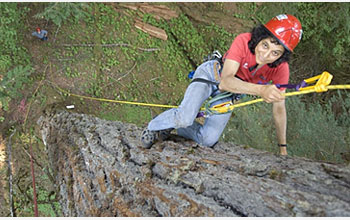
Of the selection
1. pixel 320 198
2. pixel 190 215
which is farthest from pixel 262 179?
pixel 190 215

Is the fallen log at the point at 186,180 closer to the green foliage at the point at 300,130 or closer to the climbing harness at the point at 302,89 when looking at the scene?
the climbing harness at the point at 302,89

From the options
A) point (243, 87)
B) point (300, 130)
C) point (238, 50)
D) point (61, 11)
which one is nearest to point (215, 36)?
point (300, 130)

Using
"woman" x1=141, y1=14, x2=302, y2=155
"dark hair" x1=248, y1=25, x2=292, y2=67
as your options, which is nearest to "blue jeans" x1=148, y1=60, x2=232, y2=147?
"woman" x1=141, y1=14, x2=302, y2=155

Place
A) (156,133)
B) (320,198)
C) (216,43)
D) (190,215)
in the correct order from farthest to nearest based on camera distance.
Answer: (216,43), (156,133), (190,215), (320,198)

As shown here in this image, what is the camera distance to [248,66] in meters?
2.09

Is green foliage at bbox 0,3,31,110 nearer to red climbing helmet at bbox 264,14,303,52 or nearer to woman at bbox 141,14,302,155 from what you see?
woman at bbox 141,14,302,155

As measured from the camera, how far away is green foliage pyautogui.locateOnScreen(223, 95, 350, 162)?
132 inches

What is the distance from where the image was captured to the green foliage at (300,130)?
3.35 meters

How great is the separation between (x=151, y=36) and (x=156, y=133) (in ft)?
11.1

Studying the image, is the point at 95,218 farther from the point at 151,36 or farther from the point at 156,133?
the point at 151,36

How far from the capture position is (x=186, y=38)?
217 inches

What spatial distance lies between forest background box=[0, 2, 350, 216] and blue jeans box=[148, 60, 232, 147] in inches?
73.0

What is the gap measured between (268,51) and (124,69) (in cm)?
354

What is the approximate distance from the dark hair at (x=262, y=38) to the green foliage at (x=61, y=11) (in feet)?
11.0
